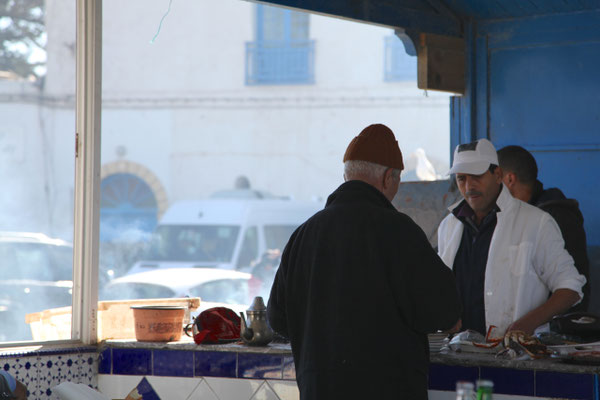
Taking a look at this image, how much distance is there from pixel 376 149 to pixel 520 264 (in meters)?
1.10

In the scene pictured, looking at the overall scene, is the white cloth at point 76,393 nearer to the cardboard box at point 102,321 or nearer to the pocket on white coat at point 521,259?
the cardboard box at point 102,321

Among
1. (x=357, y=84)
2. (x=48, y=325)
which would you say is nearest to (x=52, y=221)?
(x=48, y=325)

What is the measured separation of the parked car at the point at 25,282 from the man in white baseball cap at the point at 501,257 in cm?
168

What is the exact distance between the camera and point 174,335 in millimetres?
3604

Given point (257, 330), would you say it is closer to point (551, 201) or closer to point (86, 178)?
point (86, 178)

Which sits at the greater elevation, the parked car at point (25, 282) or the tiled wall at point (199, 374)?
the parked car at point (25, 282)

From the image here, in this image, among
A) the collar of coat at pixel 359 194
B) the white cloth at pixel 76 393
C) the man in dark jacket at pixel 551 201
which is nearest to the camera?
the white cloth at pixel 76 393

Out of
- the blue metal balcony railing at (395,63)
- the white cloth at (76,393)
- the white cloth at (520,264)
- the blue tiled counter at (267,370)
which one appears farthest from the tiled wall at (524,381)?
the blue metal balcony railing at (395,63)

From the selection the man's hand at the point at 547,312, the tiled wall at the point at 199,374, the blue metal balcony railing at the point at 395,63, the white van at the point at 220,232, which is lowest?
the white van at the point at 220,232

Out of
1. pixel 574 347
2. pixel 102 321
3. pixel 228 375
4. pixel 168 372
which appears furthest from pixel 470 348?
pixel 102 321

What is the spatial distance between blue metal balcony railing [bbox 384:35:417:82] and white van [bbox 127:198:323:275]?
395 centimetres

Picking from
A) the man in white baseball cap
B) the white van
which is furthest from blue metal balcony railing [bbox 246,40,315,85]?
the man in white baseball cap

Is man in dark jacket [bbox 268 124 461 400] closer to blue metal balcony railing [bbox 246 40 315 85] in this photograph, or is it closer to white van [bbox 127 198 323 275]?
white van [bbox 127 198 323 275]

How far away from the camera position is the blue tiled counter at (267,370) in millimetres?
2768
